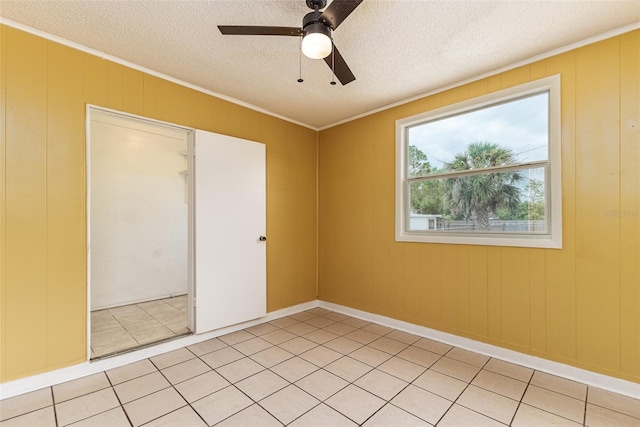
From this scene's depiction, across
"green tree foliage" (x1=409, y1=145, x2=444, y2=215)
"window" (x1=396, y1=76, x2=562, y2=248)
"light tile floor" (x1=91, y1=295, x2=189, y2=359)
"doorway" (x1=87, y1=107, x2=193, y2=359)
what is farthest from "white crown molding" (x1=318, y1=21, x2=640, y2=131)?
"light tile floor" (x1=91, y1=295, x2=189, y2=359)

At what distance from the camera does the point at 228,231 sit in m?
3.09

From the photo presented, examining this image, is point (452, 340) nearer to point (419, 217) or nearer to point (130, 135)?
point (419, 217)

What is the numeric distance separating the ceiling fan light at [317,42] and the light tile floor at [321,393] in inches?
85.1

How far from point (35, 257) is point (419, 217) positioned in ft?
11.1

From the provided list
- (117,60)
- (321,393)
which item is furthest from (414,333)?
(117,60)

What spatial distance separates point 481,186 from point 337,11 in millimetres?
2066

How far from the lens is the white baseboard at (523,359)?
6.64 ft

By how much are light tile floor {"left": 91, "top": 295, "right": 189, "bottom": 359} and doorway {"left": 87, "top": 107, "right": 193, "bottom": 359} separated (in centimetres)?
1

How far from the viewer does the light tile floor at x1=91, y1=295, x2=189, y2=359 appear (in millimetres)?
2672

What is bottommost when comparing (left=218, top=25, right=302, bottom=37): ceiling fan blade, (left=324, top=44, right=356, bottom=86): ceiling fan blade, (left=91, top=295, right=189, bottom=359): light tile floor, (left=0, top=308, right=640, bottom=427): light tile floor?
(left=0, top=308, right=640, bottom=427): light tile floor

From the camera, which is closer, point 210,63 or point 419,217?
point 210,63

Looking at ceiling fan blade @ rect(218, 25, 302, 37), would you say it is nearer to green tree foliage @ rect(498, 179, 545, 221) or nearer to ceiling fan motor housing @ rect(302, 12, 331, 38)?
ceiling fan motor housing @ rect(302, 12, 331, 38)

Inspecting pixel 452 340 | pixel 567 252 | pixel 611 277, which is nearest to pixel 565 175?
pixel 567 252

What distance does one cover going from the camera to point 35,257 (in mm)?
2078
